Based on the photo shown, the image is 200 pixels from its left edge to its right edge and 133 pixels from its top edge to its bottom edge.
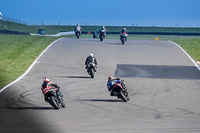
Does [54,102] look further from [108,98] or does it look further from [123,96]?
[108,98]

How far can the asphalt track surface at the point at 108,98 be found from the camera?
39.7ft

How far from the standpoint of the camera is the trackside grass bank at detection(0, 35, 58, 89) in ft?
80.7

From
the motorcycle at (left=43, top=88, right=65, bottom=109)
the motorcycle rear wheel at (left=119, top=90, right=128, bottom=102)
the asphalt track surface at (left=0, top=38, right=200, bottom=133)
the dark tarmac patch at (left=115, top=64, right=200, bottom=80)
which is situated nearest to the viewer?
the asphalt track surface at (left=0, top=38, right=200, bottom=133)

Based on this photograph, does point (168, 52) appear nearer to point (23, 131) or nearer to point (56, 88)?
point (56, 88)

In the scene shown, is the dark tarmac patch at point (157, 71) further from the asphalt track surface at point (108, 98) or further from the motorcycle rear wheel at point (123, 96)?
the motorcycle rear wheel at point (123, 96)

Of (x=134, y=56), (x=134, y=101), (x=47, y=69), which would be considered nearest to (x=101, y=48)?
(x=134, y=56)

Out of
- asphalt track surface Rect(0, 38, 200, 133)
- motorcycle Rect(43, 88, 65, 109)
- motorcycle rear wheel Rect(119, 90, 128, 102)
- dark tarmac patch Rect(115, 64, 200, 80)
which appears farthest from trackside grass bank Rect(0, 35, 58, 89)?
motorcycle rear wheel Rect(119, 90, 128, 102)

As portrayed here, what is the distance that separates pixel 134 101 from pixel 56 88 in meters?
3.54

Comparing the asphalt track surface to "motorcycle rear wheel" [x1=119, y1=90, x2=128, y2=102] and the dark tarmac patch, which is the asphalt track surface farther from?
"motorcycle rear wheel" [x1=119, y1=90, x2=128, y2=102]

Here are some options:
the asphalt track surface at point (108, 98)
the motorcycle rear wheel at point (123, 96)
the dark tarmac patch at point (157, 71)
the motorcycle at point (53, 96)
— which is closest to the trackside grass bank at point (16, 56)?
the asphalt track surface at point (108, 98)

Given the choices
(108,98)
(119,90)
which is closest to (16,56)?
(108,98)

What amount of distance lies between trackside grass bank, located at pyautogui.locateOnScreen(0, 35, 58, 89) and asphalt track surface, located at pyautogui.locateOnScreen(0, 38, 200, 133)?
87cm

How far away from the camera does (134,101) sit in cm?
1653

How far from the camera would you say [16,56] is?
31.7 metres
